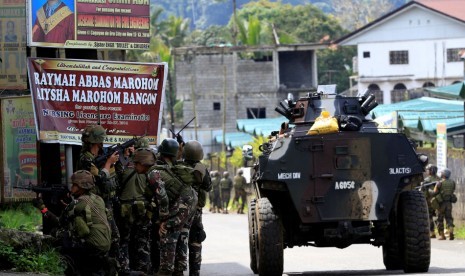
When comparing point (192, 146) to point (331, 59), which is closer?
point (192, 146)

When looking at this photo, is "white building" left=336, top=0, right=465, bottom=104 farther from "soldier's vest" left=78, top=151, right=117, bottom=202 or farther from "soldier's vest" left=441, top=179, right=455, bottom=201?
"soldier's vest" left=78, top=151, right=117, bottom=202

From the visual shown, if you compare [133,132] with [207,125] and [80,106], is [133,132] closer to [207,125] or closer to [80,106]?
[80,106]

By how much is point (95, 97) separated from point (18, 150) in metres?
4.82

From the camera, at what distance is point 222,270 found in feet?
64.1

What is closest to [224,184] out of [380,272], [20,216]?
[20,216]

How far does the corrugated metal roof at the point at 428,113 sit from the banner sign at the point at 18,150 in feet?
67.4

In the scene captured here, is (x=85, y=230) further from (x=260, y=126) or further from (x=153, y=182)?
(x=260, y=126)

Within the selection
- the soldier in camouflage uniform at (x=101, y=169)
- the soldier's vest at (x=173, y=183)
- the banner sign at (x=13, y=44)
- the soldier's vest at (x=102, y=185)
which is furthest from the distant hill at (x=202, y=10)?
the soldier's vest at (x=102, y=185)

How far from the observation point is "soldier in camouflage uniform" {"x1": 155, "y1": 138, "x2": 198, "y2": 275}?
1453cm

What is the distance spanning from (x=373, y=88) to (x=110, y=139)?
53792 mm

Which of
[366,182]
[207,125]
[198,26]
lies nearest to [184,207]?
[366,182]

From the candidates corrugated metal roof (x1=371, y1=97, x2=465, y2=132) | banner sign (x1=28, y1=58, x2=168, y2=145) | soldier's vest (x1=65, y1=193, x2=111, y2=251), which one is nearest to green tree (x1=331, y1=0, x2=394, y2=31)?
corrugated metal roof (x1=371, y1=97, x2=465, y2=132)

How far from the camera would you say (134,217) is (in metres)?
15.0

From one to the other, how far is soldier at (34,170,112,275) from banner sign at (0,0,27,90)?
516 centimetres
